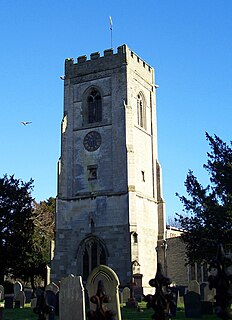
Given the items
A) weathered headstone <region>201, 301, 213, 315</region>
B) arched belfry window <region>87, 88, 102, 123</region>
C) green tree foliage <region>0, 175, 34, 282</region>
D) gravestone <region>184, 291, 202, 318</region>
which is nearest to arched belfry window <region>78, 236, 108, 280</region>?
green tree foliage <region>0, 175, 34, 282</region>

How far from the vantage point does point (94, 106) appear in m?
39.0

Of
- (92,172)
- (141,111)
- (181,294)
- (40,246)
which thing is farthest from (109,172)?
(40,246)

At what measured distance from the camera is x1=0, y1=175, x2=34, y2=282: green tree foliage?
35719 mm

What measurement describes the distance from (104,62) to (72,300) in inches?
1104

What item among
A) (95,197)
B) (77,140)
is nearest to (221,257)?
(95,197)

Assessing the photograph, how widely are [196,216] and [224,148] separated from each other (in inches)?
158

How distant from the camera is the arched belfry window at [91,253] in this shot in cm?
3500

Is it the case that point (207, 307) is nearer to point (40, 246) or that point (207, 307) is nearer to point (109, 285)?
point (109, 285)

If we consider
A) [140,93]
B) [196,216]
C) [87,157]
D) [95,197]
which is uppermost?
[140,93]

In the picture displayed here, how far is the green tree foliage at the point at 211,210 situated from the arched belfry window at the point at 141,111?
12436 millimetres

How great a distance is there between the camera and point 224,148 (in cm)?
2694

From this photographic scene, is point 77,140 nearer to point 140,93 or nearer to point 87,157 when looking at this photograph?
point 87,157

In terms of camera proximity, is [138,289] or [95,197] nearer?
[138,289]

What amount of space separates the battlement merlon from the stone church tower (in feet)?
0.26
